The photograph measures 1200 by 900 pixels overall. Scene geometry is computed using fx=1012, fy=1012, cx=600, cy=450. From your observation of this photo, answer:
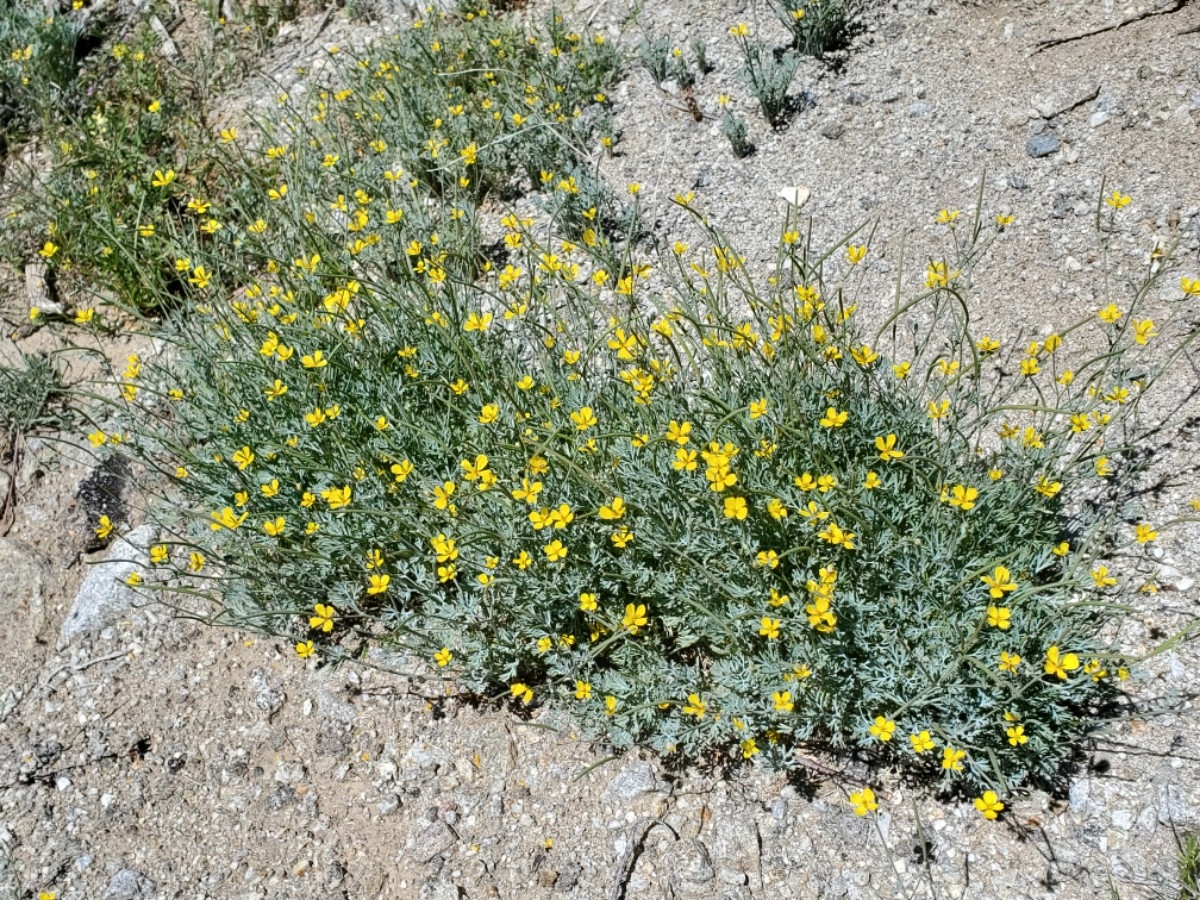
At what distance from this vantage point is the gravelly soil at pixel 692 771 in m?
2.86

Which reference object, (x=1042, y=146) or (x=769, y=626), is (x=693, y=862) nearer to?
(x=769, y=626)

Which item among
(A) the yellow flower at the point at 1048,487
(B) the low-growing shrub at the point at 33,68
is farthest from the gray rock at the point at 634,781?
(B) the low-growing shrub at the point at 33,68

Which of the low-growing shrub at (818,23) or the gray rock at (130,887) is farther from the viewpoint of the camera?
the low-growing shrub at (818,23)

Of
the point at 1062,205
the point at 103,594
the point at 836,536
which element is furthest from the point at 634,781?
the point at 1062,205

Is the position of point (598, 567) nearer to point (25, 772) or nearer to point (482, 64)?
point (25, 772)

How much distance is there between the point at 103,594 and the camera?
13.1 feet

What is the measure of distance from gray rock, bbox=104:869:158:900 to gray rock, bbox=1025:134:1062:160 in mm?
4368

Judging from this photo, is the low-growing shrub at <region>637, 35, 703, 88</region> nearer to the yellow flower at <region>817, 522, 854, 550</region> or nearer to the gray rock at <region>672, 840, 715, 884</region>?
the yellow flower at <region>817, 522, 854, 550</region>

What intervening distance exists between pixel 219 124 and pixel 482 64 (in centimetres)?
179

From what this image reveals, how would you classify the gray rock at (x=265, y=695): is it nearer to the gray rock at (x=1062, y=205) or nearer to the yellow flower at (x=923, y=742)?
the yellow flower at (x=923, y=742)

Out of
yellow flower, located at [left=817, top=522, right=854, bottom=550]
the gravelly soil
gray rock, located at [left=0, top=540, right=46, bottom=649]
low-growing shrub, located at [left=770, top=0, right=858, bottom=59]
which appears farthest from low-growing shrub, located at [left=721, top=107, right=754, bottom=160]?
gray rock, located at [left=0, top=540, right=46, bottom=649]

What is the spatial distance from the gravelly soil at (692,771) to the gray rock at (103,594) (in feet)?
0.20

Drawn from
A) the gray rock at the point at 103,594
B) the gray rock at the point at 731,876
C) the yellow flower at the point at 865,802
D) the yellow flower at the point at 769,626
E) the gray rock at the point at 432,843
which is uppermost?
the gray rock at the point at 103,594

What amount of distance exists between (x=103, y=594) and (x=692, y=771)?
2452 millimetres
